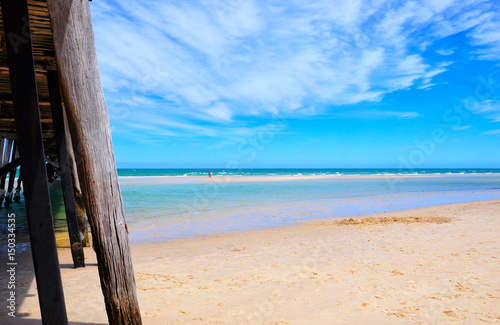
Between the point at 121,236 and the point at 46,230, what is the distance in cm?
55

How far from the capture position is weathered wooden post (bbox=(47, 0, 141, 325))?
8.07 ft

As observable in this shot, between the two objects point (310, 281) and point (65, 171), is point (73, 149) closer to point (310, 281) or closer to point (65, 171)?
point (65, 171)

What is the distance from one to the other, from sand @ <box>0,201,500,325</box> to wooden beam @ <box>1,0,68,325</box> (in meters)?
1.65

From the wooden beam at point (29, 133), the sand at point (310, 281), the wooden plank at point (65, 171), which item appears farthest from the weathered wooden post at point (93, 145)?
the wooden plank at point (65, 171)

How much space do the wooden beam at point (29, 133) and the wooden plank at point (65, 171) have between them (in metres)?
3.50

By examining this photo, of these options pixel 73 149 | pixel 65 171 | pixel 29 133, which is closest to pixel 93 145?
pixel 73 149

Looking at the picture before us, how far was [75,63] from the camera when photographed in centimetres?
248

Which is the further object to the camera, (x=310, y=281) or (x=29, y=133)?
(x=310, y=281)

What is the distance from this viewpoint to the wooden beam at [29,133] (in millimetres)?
2266

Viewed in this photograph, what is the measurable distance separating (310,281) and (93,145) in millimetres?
3511

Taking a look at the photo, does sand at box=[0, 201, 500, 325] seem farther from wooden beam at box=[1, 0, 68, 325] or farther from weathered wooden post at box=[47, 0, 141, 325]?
wooden beam at box=[1, 0, 68, 325]

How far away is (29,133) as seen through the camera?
2.29 meters

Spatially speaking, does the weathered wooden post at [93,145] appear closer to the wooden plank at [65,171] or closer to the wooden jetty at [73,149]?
the wooden jetty at [73,149]

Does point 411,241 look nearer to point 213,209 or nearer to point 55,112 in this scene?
point 55,112
